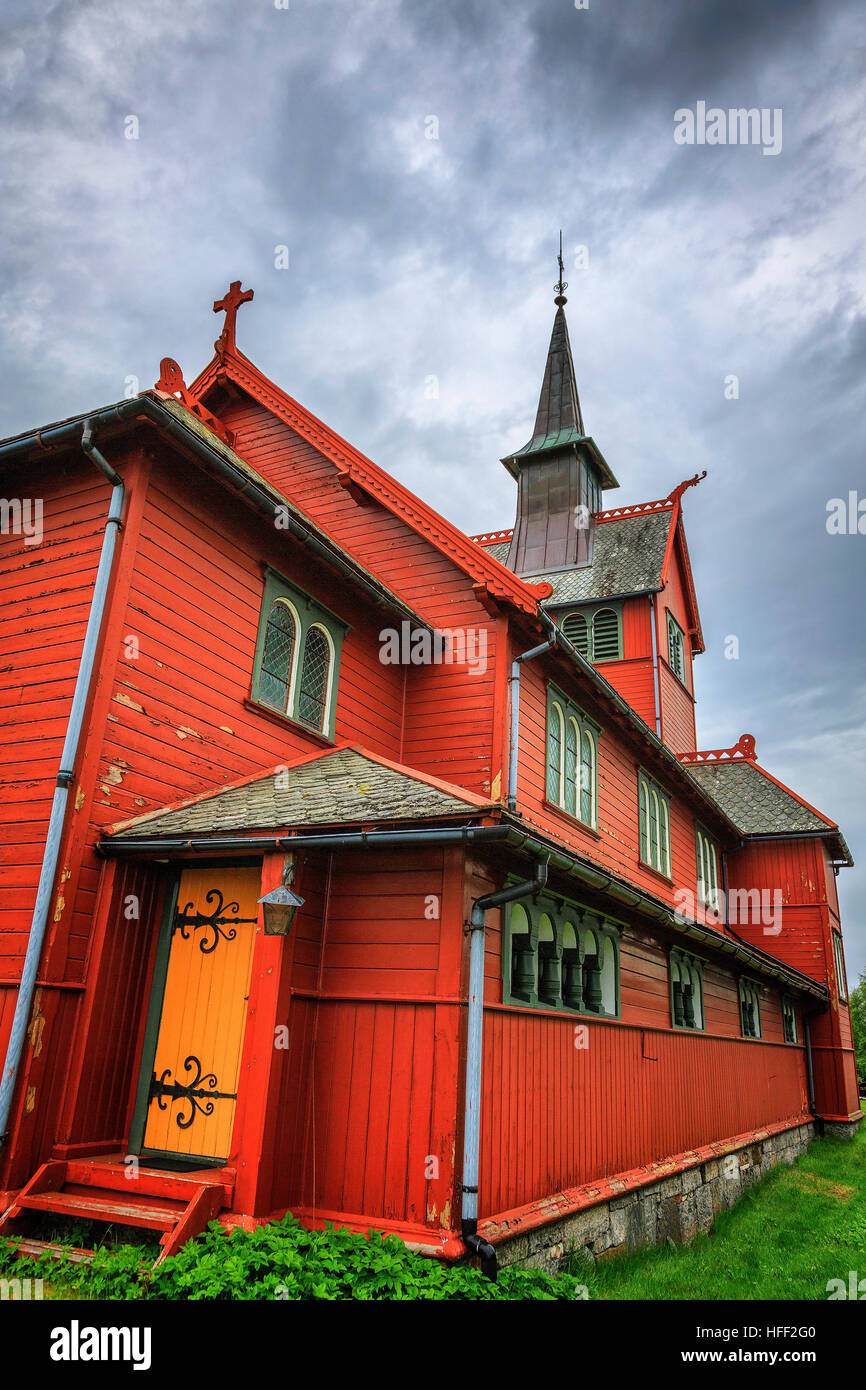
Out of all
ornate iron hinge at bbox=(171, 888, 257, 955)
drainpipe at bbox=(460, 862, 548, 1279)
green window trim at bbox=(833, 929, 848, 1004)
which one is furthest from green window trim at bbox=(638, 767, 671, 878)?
ornate iron hinge at bbox=(171, 888, 257, 955)

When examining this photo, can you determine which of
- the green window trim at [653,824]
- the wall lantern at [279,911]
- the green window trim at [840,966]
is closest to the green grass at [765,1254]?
the wall lantern at [279,911]

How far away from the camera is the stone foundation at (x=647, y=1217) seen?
24.3 feet

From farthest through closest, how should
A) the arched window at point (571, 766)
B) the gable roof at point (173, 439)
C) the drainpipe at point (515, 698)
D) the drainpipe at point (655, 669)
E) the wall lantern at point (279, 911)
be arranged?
the drainpipe at point (655, 669) < the arched window at point (571, 766) < the drainpipe at point (515, 698) < the gable roof at point (173, 439) < the wall lantern at point (279, 911)

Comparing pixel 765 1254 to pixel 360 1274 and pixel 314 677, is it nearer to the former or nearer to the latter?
pixel 360 1274

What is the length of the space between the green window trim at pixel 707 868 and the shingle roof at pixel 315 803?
14174mm

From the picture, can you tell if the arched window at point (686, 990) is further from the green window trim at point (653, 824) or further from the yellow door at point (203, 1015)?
the yellow door at point (203, 1015)

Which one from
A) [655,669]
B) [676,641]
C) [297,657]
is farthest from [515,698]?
[676,641]

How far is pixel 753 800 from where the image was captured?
24.7 m

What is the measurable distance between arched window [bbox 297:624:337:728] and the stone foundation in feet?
18.9

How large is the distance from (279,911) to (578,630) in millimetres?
17696

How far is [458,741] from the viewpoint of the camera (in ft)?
38.9
